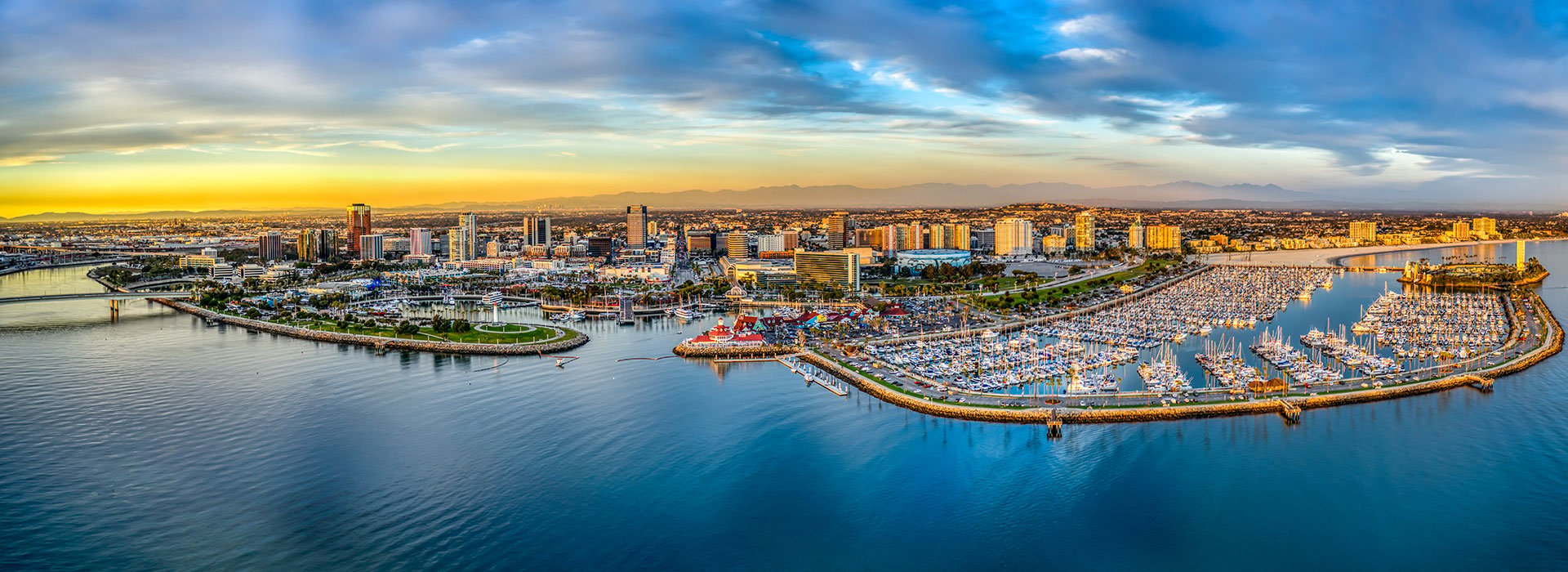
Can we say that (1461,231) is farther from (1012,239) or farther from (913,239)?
(913,239)

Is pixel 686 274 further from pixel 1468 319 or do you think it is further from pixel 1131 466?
pixel 1131 466

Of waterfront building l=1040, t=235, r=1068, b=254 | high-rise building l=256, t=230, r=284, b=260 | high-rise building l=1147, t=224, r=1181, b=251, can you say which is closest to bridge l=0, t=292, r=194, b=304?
high-rise building l=256, t=230, r=284, b=260

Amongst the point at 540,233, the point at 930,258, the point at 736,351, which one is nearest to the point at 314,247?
the point at 540,233

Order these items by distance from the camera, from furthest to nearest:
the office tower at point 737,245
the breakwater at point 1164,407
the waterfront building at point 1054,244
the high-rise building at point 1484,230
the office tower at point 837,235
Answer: the high-rise building at point 1484,230 → the waterfront building at point 1054,244 → the office tower at point 837,235 → the office tower at point 737,245 → the breakwater at point 1164,407

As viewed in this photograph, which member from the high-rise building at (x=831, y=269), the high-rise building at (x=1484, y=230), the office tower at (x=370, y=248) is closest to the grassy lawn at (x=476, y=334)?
the high-rise building at (x=831, y=269)

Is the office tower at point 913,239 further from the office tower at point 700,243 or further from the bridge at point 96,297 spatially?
the bridge at point 96,297

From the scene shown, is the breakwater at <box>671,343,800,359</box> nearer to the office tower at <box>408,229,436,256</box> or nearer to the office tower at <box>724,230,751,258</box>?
the office tower at <box>724,230,751,258</box>
